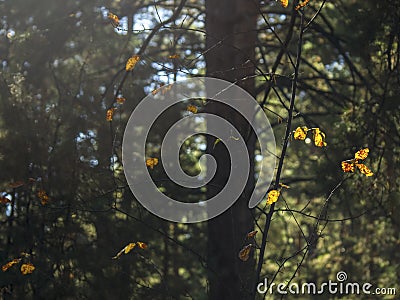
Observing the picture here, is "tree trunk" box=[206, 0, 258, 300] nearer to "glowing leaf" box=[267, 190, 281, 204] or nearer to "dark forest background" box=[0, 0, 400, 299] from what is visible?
"dark forest background" box=[0, 0, 400, 299]

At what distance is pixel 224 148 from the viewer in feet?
21.4

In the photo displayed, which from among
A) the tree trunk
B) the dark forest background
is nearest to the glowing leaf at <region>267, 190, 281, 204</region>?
the dark forest background

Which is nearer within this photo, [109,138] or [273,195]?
[273,195]

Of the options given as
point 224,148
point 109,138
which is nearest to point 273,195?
point 224,148

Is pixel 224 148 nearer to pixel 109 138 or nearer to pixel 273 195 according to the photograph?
pixel 109 138

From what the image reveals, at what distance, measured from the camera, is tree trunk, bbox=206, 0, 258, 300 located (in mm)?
6221

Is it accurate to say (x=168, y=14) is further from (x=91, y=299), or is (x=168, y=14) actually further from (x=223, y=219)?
(x=91, y=299)

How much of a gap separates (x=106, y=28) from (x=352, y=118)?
343cm

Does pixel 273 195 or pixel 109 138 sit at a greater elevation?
pixel 109 138

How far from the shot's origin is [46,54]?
23.7 ft

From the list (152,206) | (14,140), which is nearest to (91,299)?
(152,206)

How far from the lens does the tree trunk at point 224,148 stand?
6.22 meters

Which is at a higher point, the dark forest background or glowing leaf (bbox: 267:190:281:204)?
the dark forest background

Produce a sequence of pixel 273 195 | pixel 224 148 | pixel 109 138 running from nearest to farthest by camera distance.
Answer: pixel 273 195 < pixel 224 148 < pixel 109 138
